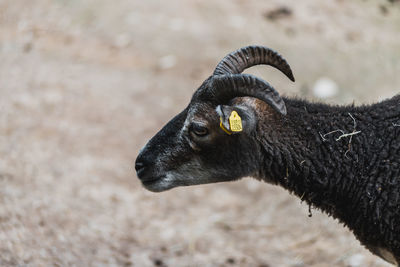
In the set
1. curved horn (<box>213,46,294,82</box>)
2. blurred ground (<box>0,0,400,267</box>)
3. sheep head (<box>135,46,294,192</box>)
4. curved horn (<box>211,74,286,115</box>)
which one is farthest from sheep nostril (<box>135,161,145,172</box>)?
blurred ground (<box>0,0,400,267</box>)

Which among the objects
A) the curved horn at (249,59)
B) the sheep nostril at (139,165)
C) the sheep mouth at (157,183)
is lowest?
the sheep mouth at (157,183)

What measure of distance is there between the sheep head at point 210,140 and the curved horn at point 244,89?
1 centimetres

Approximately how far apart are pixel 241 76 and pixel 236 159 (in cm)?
111

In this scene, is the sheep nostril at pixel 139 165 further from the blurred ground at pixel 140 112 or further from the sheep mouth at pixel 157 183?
the blurred ground at pixel 140 112

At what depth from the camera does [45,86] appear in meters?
12.7

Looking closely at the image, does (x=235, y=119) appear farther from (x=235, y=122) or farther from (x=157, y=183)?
(x=157, y=183)

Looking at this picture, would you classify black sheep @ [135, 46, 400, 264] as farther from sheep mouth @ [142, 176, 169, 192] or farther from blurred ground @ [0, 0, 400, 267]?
blurred ground @ [0, 0, 400, 267]

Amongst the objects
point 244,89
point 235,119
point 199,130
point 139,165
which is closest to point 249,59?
→ point 244,89

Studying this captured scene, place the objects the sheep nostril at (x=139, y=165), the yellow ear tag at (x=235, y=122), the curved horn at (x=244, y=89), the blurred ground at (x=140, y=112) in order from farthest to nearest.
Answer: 1. the blurred ground at (x=140, y=112)
2. the sheep nostril at (x=139, y=165)
3. the yellow ear tag at (x=235, y=122)
4. the curved horn at (x=244, y=89)

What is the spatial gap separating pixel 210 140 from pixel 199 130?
0.19m

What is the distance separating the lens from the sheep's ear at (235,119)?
505cm

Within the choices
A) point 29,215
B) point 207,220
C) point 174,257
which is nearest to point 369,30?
point 207,220

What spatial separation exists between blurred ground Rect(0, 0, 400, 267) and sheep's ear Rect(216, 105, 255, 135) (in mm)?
3233

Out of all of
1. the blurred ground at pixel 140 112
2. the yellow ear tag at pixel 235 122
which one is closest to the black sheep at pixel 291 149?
the yellow ear tag at pixel 235 122
